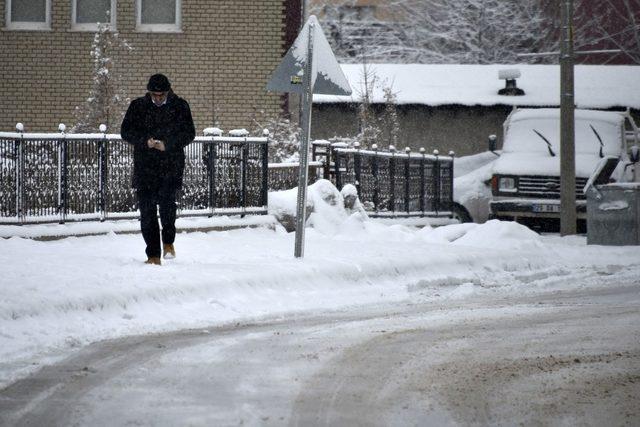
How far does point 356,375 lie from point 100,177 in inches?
344

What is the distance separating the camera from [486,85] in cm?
3812

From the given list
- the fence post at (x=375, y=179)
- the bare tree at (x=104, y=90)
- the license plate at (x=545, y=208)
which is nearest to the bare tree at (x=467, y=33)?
the fence post at (x=375, y=179)

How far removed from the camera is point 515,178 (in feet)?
76.4

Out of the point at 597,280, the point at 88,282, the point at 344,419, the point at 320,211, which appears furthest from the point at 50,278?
the point at 320,211

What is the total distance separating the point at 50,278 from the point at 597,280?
6.29m

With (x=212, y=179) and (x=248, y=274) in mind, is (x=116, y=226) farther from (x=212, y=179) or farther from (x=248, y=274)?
(x=248, y=274)

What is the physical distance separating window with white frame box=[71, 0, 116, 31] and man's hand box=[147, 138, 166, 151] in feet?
38.9

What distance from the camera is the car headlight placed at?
76.4 feet

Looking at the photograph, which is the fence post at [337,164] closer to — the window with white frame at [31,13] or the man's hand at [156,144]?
the window with white frame at [31,13]

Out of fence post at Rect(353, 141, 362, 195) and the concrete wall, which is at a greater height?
the concrete wall

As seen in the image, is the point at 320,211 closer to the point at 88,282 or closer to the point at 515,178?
the point at 515,178

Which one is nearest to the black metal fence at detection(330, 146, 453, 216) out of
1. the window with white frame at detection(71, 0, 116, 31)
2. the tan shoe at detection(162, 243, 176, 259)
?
the window with white frame at detection(71, 0, 116, 31)

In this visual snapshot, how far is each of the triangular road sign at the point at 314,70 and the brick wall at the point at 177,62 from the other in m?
10.0

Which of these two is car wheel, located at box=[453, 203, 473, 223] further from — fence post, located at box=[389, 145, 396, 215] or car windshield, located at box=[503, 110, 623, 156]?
fence post, located at box=[389, 145, 396, 215]
